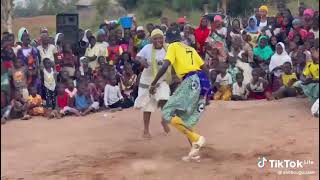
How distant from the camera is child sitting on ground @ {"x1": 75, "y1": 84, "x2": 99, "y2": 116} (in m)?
10.5

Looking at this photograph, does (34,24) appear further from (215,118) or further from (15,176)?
(15,176)

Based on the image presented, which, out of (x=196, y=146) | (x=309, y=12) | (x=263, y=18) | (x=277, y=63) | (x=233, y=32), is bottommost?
(x=196, y=146)

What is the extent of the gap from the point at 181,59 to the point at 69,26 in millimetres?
6309

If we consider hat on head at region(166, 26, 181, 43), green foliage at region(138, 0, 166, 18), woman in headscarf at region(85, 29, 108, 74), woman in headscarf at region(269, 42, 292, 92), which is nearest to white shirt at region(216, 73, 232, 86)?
woman in headscarf at region(269, 42, 292, 92)

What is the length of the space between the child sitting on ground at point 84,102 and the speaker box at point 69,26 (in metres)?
2.10

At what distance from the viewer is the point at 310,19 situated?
1115 centimetres

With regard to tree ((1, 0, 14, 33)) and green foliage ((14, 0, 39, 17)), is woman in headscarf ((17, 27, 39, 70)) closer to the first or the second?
tree ((1, 0, 14, 33))

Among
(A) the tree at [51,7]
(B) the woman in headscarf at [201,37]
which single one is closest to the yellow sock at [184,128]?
(B) the woman in headscarf at [201,37]

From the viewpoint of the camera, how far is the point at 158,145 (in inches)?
320

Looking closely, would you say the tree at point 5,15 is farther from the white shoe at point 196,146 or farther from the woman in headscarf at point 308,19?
the woman in headscarf at point 308,19

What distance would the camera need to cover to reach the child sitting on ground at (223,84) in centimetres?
1073

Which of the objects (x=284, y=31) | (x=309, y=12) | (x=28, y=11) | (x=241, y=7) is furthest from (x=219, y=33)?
(x=28, y=11)

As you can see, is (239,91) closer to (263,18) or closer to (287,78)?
(287,78)

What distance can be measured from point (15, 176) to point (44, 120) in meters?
3.44
